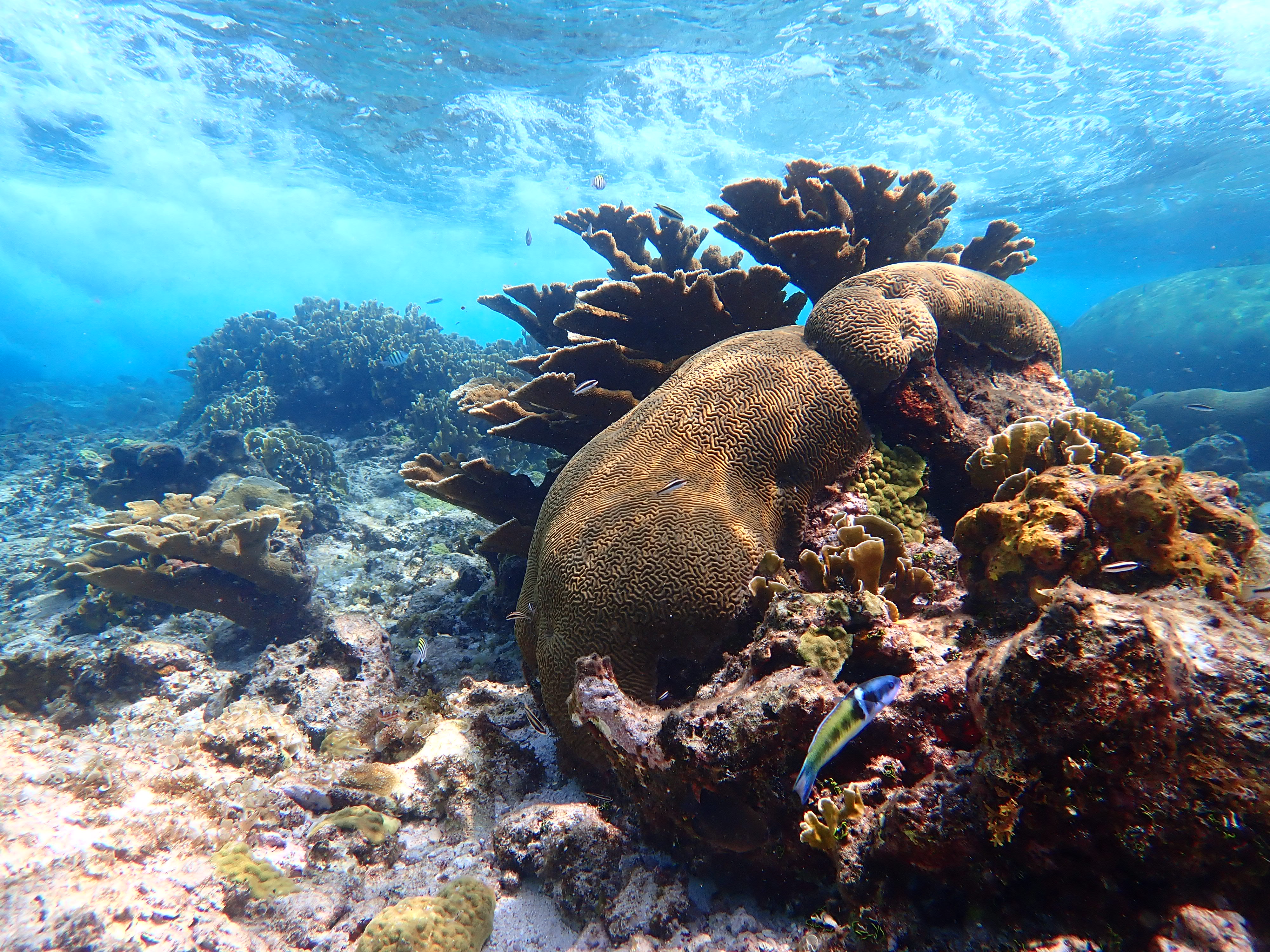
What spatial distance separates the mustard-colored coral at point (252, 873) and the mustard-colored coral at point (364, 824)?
0.95 feet

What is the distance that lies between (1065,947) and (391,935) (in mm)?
3106

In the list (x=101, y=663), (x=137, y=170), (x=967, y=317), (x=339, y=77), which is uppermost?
(x=339, y=77)

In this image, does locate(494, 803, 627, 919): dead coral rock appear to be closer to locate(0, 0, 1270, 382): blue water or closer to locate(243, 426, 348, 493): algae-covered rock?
locate(243, 426, 348, 493): algae-covered rock

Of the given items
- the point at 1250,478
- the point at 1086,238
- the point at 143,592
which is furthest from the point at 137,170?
the point at 1086,238

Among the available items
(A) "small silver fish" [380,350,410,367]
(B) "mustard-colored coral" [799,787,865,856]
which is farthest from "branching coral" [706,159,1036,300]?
(A) "small silver fish" [380,350,410,367]

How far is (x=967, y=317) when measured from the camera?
14.9 ft

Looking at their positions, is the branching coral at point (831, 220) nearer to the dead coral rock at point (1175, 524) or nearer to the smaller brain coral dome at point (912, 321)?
the smaller brain coral dome at point (912, 321)

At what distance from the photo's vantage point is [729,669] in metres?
2.90

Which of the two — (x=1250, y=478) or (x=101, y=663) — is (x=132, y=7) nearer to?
(x=101, y=663)

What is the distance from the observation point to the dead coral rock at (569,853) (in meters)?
2.91

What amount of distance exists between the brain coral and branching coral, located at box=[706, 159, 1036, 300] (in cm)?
124

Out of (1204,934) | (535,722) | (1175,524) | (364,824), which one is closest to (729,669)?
(535,722)

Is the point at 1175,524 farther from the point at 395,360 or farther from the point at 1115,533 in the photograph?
the point at 395,360

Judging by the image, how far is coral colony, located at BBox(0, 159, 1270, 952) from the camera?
1.47 metres
